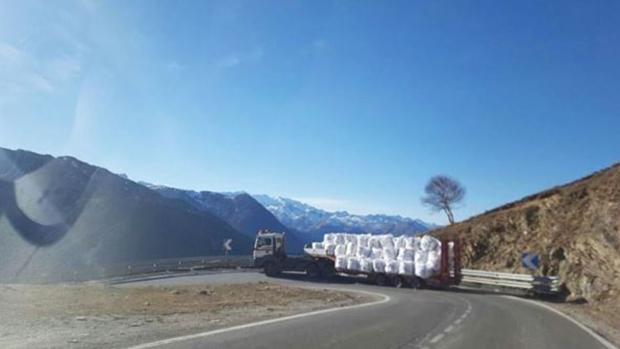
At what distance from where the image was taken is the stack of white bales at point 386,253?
35844mm

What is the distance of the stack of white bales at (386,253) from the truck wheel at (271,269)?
3.86 meters

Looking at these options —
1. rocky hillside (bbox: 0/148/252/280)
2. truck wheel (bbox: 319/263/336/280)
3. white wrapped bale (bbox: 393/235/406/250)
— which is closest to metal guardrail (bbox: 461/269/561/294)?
white wrapped bale (bbox: 393/235/406/250)

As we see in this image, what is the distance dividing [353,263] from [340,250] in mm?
1816

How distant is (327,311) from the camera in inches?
709

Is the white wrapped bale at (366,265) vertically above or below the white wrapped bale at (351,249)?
below

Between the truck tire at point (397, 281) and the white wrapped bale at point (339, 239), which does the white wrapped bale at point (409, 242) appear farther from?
the white wrapped bale at point (339, 239)

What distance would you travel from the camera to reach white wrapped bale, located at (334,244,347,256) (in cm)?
4188

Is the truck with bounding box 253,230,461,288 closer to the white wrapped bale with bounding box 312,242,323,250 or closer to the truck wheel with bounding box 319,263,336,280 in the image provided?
the truck wheel with bounding box 319,263,336,280

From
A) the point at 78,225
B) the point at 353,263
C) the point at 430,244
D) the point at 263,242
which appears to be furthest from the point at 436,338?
the point at 78,225

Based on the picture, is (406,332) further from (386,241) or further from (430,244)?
(386,241)

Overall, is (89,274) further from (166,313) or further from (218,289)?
(166,313)

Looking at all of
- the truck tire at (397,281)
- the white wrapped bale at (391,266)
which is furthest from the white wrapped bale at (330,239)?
the truck tire at (397,281)

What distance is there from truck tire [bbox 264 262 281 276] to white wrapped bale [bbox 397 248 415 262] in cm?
990

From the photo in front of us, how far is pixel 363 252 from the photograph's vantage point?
40.3 meters
